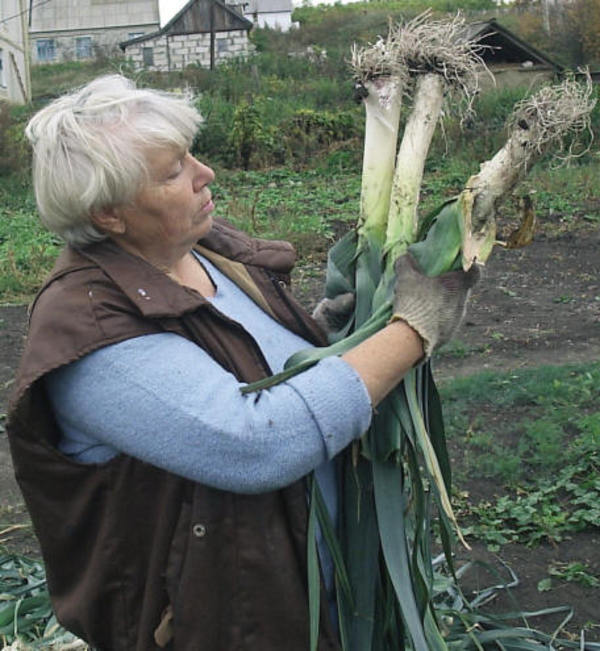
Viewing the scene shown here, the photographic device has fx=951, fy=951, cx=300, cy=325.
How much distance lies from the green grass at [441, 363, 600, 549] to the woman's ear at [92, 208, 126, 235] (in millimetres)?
2435

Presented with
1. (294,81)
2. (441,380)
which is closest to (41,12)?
(294,81)

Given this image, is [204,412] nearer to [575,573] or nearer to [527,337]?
[575,573]

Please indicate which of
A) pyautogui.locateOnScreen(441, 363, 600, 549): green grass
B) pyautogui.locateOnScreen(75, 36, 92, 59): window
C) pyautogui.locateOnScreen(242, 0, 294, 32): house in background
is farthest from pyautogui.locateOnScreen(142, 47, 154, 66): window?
pyautogui.locateOnScreen(441, 363, 600, 549): green grass

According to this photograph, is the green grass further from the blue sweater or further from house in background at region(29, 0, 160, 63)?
house in background at region(29, 0, 160, 63)

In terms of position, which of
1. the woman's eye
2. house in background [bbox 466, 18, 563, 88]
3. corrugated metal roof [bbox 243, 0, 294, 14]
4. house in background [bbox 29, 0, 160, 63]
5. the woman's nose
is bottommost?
house in background [bbox 29, 0, 160, 63]

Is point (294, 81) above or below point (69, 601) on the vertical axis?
below

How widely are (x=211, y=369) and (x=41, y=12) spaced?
1841 inches

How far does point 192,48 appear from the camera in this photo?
94.6 ft

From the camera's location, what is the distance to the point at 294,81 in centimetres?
2164

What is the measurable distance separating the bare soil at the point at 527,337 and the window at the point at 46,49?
3792cm

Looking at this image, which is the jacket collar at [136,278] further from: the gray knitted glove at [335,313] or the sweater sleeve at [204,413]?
the gray knitted glove at [335,313]

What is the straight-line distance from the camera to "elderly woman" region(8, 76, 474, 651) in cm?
149

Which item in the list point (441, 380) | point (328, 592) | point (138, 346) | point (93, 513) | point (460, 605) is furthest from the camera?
point (441, 380)

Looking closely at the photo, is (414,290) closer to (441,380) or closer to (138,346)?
(138,346)
